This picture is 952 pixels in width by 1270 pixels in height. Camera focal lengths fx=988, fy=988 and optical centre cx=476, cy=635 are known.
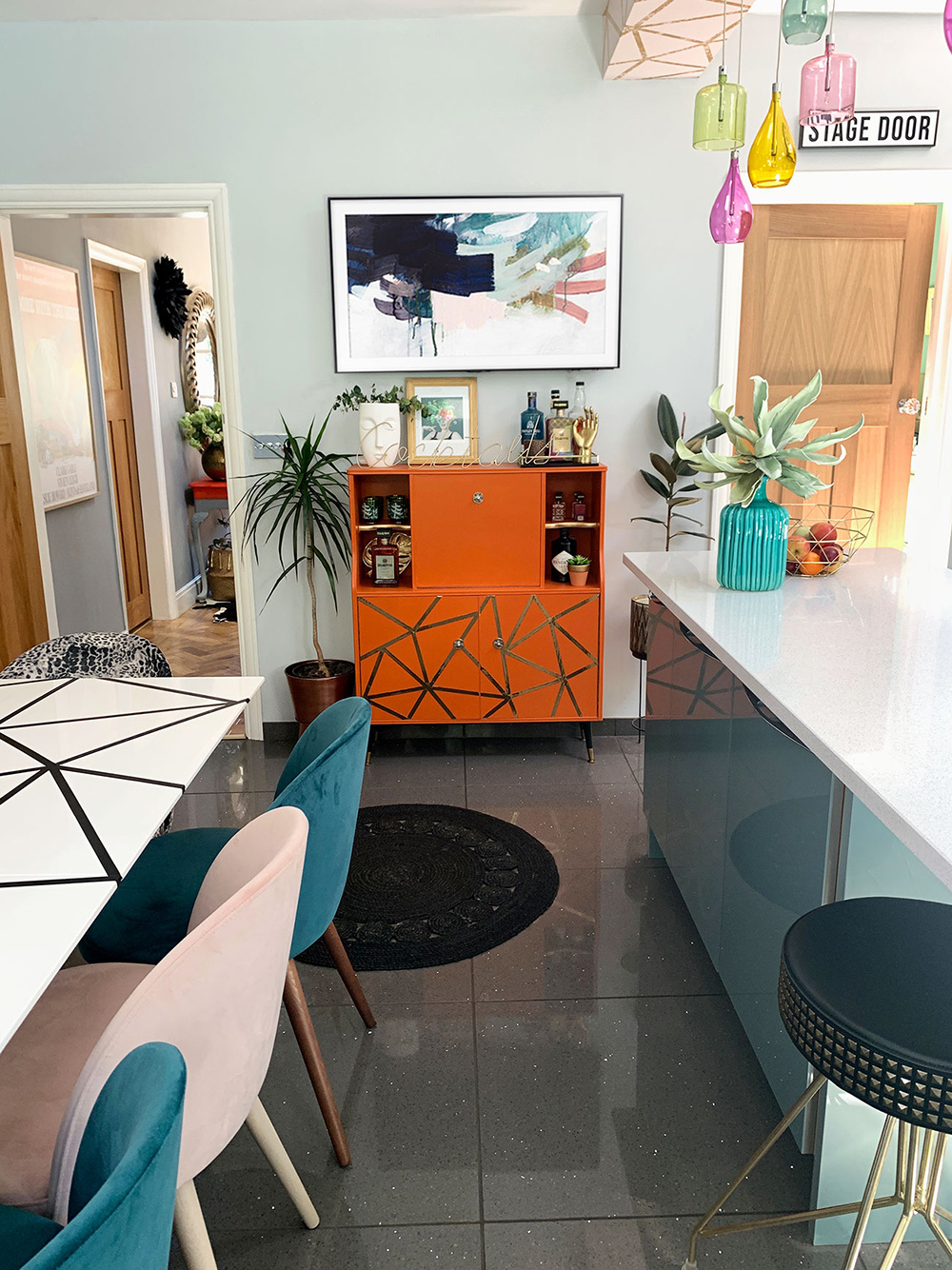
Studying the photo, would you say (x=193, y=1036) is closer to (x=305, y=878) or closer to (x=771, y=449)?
(x=305, y=878)

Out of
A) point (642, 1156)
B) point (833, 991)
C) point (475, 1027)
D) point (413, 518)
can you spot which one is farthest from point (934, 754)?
point (413, 518)

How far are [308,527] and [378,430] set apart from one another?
1.57ft

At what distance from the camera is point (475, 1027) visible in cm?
237

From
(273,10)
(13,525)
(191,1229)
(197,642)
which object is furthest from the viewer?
(197,642)

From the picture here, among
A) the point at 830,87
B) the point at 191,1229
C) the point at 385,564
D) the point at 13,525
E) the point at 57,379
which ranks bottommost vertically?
the point at 191,1229

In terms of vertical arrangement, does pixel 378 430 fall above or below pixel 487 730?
above

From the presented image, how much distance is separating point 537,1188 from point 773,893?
2.36 feet

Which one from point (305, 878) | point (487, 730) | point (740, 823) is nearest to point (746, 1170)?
point (740, 823)

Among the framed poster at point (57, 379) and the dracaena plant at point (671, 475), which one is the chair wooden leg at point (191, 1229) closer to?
the dracaena plant at point (671, 475)

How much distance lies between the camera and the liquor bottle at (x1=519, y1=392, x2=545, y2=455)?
4.00 meters

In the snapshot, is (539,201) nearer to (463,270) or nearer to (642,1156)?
(463,270)

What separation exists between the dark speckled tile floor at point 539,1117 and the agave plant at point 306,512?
70.8 inches

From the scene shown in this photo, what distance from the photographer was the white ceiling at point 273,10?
359 cm

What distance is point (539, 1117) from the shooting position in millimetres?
2072
